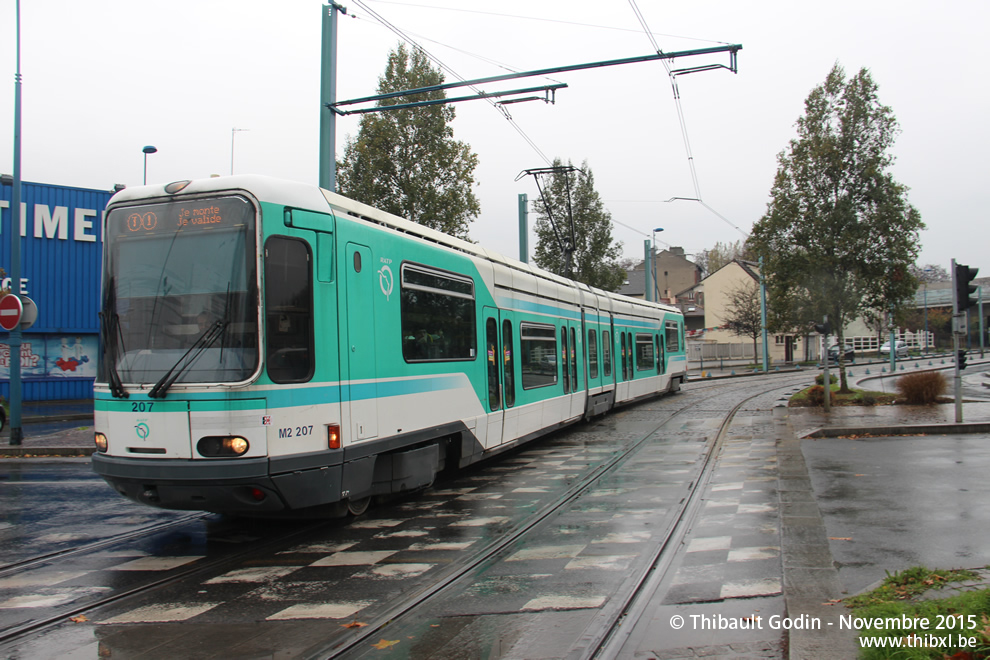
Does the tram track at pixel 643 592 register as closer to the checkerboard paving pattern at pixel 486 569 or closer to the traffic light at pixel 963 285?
the checkerboard paving pattern at pixel 486 569

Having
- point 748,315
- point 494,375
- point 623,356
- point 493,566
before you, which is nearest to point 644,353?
point 623,356

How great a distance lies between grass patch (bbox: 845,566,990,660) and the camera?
3494 mm

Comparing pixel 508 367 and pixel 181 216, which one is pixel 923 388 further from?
pixel 181 216

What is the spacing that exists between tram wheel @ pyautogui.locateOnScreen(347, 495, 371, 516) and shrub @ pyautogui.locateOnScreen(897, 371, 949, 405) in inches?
636

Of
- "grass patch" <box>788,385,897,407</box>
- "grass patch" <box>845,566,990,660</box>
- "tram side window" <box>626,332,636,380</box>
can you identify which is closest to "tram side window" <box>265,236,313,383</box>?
"grass patch" <box>845,566,990,660</box>

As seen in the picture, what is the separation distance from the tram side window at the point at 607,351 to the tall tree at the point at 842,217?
575 cm

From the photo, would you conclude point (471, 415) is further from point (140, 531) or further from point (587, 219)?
point (587, 219)

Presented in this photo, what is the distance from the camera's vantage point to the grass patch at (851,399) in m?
19.8

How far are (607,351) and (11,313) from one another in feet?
42.7

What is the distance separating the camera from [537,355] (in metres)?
13.3

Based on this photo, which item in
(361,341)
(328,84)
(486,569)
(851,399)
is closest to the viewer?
(486,569)

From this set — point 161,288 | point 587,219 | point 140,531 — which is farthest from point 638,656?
point 587,219

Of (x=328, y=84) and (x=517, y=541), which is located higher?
(x=328, y=84)

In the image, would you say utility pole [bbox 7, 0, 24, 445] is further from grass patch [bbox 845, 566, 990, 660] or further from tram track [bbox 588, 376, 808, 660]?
grass patch [bbox 845, 566, 990, 660]
